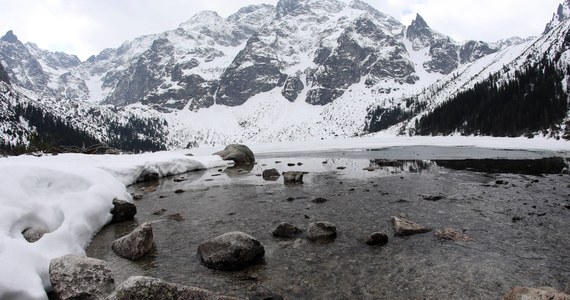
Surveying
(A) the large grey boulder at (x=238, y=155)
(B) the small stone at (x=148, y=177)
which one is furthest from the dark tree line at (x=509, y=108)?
(B) the small stone at (x=148, y=177)

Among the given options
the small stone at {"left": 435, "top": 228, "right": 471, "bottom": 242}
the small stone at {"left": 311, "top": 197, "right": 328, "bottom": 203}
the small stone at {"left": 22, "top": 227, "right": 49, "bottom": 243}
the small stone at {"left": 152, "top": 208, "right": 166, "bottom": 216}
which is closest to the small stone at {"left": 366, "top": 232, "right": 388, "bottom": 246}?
the small stone at {"left": 435, "top": 228, "right": 471, "bottom": 242}

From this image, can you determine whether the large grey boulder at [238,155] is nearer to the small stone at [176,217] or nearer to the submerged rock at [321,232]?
the small stone at [176,217]

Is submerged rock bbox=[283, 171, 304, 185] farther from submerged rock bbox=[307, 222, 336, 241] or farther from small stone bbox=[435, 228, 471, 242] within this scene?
small stone bbox=[435, 228, 471, 242]

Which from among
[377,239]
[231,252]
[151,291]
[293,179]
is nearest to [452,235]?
[377,239]

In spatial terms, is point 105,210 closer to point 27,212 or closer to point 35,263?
point 27,212

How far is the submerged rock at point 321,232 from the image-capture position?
436 inches

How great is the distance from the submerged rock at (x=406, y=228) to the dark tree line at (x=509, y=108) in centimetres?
7851

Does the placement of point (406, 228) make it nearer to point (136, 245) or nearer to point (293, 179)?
point (136, 245)

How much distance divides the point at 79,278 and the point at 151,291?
2.17 m

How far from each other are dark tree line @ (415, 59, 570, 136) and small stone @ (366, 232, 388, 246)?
80218 mm

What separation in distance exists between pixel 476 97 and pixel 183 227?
449 ft

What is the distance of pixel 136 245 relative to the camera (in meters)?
10.1

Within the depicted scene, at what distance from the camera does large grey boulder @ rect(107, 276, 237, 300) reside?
600 cm

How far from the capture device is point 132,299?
5.98m
